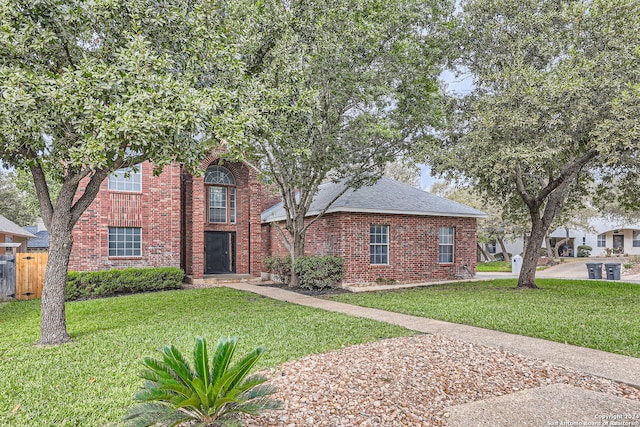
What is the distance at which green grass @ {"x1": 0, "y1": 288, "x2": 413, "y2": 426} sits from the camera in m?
4.37

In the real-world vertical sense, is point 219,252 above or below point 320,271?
above

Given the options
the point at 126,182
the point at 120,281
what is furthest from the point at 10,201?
the point at 120,281

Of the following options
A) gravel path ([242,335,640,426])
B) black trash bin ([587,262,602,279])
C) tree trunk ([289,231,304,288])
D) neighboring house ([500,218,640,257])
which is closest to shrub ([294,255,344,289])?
tree trunk ([289,231,304,288])

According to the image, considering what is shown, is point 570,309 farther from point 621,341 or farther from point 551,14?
point 551,14

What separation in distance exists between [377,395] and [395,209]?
11531 millimetres

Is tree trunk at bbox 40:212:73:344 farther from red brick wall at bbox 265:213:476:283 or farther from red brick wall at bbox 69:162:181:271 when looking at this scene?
red brick wall at bbox 265:213:476:283

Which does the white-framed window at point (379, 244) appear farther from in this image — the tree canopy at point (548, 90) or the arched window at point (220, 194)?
the arched window at point (220, 194)

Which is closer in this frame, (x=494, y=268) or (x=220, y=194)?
(x=220, y=194)

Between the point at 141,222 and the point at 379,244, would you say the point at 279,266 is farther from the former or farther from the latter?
the point at 141,222

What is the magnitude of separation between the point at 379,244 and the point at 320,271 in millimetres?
2807

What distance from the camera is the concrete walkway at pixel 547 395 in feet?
12.7

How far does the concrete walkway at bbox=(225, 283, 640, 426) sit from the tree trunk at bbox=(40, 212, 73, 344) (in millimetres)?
6117

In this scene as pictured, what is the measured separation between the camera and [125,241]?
15812 mm

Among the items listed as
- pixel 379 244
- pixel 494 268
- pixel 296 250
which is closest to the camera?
pixel 296 250
